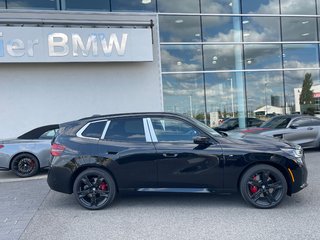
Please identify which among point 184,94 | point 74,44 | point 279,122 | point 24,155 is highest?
point 74,44

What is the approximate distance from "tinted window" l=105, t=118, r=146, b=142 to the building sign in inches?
323

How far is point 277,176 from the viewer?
17.5 feet

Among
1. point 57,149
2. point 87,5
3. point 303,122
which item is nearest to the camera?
point 57,149

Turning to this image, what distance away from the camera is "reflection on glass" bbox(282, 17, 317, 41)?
16.8 metres

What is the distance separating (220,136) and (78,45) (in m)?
9.19

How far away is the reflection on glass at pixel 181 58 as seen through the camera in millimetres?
15422

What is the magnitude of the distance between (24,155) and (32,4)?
7.87 metres

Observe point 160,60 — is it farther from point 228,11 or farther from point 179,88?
point 228,11

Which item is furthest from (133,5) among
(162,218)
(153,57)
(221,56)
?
(162,218)

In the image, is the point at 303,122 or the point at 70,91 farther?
the point at 70,91

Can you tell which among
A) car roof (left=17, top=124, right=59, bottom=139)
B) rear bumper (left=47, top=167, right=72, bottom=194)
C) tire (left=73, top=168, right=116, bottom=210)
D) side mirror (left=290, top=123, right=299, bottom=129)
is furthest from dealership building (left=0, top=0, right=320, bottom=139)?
tire (left=73, top=168, right=116, bottom=210)

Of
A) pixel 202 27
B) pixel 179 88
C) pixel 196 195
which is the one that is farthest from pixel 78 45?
pixel 196 195

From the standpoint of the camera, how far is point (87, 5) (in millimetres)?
14469

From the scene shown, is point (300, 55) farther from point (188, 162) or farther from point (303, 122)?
point (188, 162)
